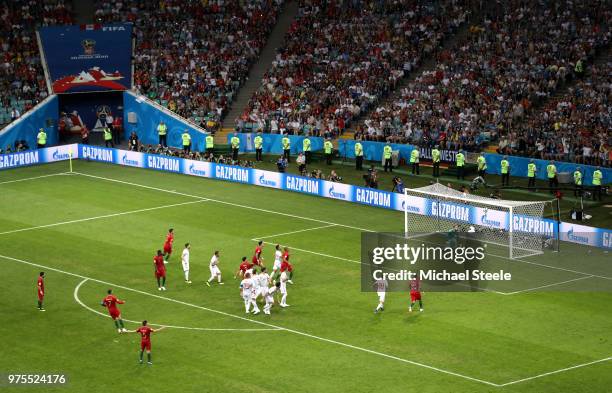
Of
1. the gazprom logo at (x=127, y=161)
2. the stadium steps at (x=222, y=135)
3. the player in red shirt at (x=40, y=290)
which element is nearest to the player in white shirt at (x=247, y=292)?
the player in red shirt at (x=40, y=290)

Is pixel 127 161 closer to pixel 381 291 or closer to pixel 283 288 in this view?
pixel 283 288

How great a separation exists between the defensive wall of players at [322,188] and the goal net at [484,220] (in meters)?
0.04

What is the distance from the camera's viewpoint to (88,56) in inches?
3041

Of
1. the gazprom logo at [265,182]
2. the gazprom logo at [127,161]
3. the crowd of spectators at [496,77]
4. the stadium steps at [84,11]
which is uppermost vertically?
the stadium steps at [84,11]

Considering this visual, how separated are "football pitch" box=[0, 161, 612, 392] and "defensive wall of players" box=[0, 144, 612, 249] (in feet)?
2.84

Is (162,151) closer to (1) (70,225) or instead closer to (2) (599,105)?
(1) (70,225)

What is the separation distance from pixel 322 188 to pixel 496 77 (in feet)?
51.3

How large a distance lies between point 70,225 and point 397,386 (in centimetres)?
2586

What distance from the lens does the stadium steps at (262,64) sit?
78250mm

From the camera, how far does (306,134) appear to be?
73.5m

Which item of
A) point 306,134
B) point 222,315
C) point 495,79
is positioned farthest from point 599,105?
point 222,315

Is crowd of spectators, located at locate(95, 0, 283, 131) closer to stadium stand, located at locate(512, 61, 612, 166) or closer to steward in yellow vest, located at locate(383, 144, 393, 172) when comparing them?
steward in yellow vest, located at locate(383, 144, 393, 172)

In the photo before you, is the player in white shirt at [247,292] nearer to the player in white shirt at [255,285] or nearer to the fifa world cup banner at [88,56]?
the player in white shirt at [255,285]

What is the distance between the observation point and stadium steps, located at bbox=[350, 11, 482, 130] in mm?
74500
